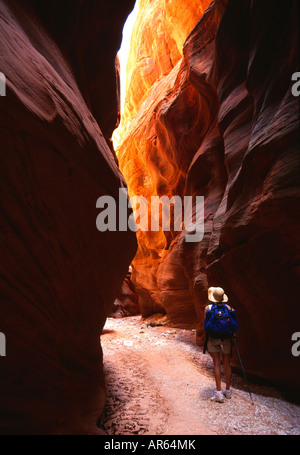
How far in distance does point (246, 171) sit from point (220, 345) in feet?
11.3

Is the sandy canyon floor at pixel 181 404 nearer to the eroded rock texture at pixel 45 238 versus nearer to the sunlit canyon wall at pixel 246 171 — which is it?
the eroded rock texture at pixel 45 238

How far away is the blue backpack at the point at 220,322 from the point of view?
4.25 m

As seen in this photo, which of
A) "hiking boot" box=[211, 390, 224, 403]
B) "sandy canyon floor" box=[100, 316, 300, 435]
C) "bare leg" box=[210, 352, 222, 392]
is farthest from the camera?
"bare leg" box=[210, 352, 222, 392]

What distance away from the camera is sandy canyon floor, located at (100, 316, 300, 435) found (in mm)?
3438

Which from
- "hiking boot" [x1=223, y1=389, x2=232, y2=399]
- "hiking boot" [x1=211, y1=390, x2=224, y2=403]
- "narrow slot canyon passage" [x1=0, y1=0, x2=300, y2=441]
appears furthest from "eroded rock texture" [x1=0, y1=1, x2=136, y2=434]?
"hiking boot" [x1=223, y1=389, x2=232, y2=399]

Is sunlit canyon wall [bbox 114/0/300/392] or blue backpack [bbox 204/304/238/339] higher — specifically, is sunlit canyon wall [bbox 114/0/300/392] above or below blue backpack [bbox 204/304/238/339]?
above

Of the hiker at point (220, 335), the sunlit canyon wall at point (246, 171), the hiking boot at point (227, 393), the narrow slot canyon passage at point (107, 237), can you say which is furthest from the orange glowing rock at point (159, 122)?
the hiker at point (220, 335)

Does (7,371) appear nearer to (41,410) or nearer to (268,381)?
(41,410)

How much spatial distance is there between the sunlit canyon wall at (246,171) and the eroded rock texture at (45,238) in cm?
287

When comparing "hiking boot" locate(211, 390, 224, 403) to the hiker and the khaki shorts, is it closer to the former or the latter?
the hiker

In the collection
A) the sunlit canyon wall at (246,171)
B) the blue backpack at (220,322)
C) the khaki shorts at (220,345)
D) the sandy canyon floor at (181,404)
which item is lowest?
the sandy canyon floor at (181,404)

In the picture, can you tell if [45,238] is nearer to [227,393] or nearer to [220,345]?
[220,345]

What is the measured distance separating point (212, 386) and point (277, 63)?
6.62 meters

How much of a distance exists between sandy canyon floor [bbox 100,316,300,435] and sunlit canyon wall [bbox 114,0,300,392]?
958 millimetres
